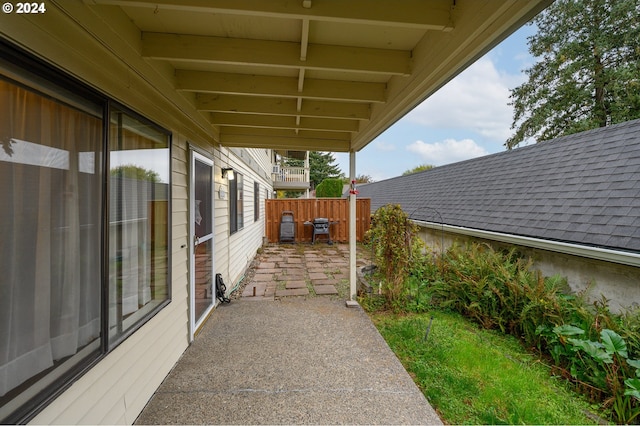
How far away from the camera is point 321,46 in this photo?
206 centimetres

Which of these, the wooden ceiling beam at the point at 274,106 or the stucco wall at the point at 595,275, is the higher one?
the wooden ceiling beam at the point at 274,106

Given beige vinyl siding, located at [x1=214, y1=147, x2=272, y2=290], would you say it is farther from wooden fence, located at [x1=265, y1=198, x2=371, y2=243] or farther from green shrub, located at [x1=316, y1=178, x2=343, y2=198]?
green shrub, located at [x1=316, y1=178, x2=343, y2=198]

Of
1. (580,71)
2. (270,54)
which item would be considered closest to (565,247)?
(270,54)

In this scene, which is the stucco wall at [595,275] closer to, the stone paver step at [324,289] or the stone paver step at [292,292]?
the stone paver step at [324,289]

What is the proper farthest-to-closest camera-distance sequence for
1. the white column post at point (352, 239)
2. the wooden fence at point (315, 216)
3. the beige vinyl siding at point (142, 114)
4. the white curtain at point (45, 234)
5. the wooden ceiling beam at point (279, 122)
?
the wooden fence at point (315, 216)
the white column post at point (352, 239)
the wooden ceiling beam at point (279, 122)
the beige vinyl siding at point (142, 114)
the white curtain at point (45, 234)

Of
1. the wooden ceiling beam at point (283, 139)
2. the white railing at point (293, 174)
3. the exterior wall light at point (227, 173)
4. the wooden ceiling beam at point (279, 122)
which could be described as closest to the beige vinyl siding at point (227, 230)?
the exterior wall light at point (227, 173)

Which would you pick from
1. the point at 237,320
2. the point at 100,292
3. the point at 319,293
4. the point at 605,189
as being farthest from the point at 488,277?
the point at 100,292

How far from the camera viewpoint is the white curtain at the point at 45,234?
3.54ft

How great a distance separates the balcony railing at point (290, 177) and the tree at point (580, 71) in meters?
11.9

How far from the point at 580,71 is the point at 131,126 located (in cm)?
1814

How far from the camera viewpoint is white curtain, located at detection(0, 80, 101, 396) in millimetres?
1079

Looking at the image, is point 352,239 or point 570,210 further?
point 352,239

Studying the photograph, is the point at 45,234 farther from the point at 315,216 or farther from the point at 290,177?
the point at 290,177

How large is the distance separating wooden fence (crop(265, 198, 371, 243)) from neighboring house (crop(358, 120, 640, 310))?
12.7 feet
